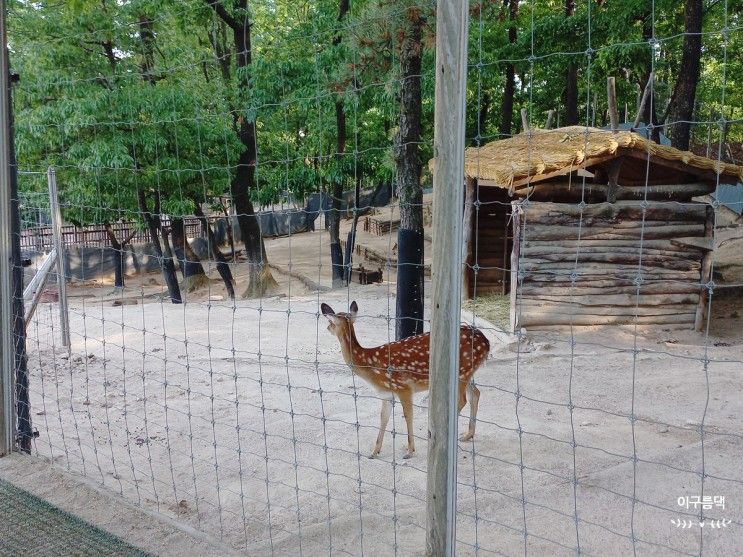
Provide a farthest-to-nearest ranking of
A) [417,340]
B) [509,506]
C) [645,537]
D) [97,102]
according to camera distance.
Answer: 1. [97,102]
2. [417,340]
3. [509,506]
4. [645,537]

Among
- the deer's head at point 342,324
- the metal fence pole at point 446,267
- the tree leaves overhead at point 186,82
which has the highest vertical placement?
the tree leaves overhead at point 186,82

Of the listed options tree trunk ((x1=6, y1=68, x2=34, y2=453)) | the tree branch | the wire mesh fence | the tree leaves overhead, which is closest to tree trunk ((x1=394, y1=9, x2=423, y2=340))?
the wire mesh fence

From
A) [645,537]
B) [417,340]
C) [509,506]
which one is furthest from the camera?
[417,340]

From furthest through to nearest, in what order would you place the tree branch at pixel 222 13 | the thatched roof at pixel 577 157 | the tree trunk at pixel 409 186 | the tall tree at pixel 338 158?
the tree branch at pixel 222 13
the tall tree at pixel 338 158
the thatched roof at pixel 577 157
the tree trunk at pixel 409 186

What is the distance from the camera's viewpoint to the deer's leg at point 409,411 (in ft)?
16.8

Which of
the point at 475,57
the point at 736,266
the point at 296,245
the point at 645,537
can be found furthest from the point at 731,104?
the point at 645,537

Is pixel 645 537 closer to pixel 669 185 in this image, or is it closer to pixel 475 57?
pixel 669 185

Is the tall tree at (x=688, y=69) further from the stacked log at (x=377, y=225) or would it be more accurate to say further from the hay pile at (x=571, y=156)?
the stacked log at (x=377, y=225)

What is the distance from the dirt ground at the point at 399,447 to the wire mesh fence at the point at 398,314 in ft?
0.09

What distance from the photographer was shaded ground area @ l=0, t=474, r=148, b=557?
11.8 feet

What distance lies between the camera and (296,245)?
98.4 ft

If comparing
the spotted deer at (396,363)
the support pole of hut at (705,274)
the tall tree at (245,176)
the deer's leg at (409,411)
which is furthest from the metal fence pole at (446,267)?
the tall tree at (245,176)

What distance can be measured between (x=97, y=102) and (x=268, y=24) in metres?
13.0

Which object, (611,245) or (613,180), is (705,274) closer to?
(611,245)
